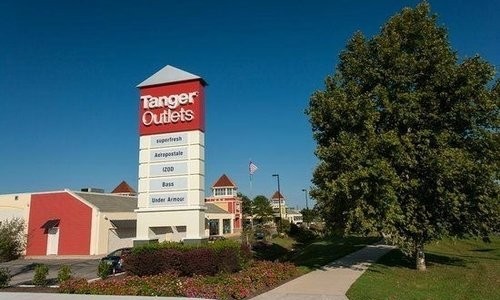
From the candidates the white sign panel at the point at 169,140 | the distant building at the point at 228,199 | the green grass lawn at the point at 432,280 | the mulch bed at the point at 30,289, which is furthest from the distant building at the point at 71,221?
the distant building at the point at 228,199

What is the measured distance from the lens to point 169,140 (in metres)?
21.5

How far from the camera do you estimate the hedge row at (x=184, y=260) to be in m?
18.8

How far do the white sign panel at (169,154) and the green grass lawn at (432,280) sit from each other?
953cm

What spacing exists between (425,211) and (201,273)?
9794 mm

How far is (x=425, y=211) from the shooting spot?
63.1ft

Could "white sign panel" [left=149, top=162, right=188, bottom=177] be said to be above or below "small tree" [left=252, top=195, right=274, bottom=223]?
below

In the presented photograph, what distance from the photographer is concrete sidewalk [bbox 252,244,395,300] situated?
47.0 feet

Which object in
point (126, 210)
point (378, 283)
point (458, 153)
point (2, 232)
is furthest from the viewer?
point (126, 210)

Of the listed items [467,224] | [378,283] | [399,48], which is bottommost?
[378,283]

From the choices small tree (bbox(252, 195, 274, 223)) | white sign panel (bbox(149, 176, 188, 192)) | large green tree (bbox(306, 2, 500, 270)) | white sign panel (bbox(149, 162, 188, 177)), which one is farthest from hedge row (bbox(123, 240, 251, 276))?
small tree (bbox(252, 195, 274, 223))

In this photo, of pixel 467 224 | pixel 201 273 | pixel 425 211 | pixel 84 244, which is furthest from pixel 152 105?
pixel 84 244

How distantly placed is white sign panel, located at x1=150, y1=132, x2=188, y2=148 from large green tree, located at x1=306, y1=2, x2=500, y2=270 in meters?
6.26

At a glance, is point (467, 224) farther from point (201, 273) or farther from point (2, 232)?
point (2, 232)

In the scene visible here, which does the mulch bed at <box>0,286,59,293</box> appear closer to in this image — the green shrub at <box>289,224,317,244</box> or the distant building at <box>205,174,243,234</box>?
the green shrub at <box>289,224,317,244</box>
